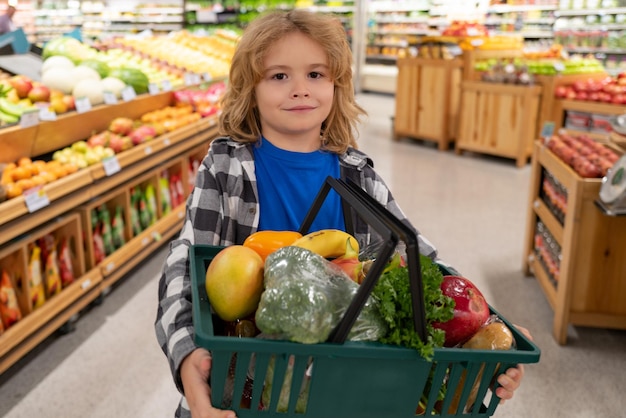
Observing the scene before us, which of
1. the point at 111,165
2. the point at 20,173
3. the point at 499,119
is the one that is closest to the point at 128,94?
the point at 111,165

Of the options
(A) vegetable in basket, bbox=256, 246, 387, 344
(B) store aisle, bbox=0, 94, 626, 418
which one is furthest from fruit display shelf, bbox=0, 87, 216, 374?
(A) vegetable in basket, bbox=256, 246, 387, 344

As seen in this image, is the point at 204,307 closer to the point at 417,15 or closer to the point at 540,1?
the point at 540,1

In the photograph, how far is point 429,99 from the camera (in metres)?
7.47

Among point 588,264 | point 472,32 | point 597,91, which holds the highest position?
point 472,32

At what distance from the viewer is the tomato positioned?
955 millimetres

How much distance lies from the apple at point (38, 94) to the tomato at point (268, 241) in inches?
110

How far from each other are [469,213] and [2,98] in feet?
11.4

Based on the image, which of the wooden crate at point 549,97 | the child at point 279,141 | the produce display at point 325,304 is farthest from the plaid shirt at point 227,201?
the wooden crate at point 549,97

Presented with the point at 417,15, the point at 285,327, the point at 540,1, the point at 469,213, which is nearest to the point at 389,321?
the point at 285,327

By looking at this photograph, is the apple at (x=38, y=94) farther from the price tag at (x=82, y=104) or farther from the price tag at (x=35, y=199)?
the price tag at (x=35, y=199)

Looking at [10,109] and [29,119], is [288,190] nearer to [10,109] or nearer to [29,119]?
[29,119]

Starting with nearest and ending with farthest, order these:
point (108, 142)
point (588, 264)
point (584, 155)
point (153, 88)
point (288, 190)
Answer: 1. point (288, 190)
2. point (588, 264)
3. point (584, 155)
4. point (108, 142)
5. point (153, 88)

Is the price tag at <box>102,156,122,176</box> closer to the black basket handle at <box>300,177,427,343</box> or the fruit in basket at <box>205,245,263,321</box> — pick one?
the fruit in basket at <box>205,245,263,321</box>

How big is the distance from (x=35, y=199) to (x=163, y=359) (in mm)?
894
